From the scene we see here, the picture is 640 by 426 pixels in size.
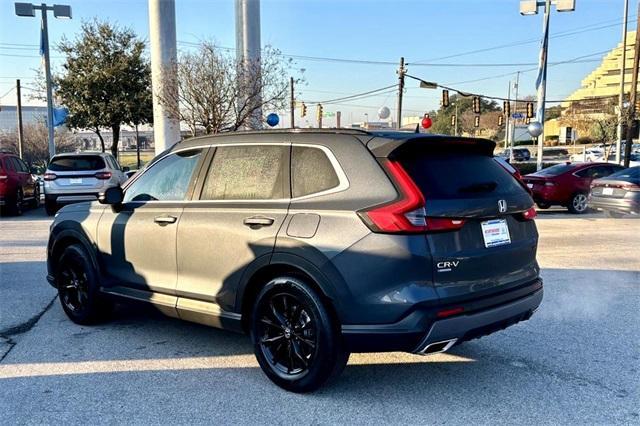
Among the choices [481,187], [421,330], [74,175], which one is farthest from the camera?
[74,175]

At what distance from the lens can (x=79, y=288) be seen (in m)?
5.38

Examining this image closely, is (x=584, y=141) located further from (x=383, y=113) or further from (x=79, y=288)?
(x=79, y=288)

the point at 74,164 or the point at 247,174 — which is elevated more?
the point at 247,174

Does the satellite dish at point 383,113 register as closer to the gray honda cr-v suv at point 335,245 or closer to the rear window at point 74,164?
the rear window at point 74,164

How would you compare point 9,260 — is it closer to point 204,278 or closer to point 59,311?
point 59,311

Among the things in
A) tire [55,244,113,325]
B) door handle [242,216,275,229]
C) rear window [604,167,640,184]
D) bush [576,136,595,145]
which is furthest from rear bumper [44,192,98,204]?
bush [576,136,595,145]

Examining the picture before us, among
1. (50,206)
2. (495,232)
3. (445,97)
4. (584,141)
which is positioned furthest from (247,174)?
(584,141)

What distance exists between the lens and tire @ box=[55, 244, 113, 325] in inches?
204

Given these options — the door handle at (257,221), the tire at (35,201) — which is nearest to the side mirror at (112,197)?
the door handle at (257,221)

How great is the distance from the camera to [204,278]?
427cm

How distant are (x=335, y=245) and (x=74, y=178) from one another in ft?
42.2

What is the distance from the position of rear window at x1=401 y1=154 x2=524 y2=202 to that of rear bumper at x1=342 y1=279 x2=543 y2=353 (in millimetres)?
726

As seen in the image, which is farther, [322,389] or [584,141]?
[584,141]

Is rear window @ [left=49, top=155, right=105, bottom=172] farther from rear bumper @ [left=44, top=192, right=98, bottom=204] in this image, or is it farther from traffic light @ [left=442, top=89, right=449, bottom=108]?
traffic light @ [left=442, top=89, right=449, bottom=108]
